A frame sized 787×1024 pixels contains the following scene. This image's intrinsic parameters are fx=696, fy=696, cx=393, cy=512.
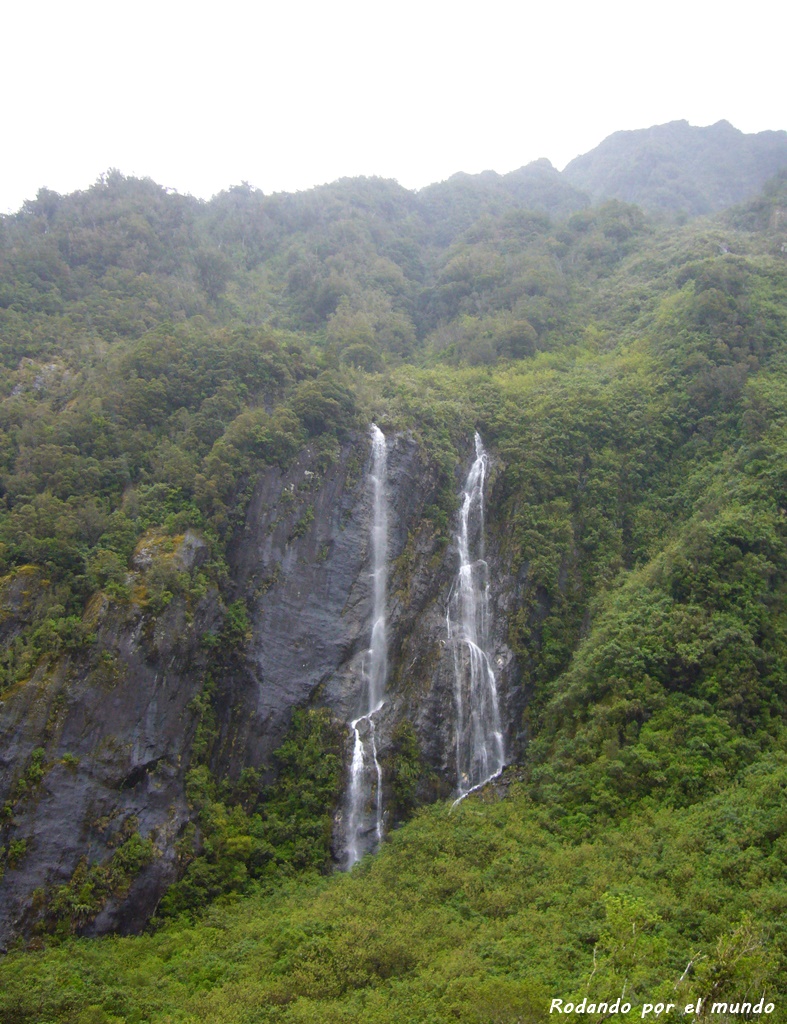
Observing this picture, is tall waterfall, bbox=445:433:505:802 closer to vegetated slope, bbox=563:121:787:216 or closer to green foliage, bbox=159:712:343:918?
green foliage, bbox=159:712:343:918

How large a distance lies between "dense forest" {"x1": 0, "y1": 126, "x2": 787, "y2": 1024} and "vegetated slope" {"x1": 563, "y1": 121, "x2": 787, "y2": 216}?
113 feet

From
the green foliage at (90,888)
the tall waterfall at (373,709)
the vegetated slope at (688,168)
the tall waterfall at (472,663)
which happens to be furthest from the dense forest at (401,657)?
the vegetated slope at (688,168)

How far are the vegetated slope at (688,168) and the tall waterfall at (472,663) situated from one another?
1855 inches

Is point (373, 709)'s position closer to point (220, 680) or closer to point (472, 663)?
point (472, 663)

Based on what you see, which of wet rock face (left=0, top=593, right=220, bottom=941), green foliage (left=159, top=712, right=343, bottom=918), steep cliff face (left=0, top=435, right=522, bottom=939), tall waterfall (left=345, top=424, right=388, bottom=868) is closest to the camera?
wet rock face (left=0, top=593, right=220, bottom=941)

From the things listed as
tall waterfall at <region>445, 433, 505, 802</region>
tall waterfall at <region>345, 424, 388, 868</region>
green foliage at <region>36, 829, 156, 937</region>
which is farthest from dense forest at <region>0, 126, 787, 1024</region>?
tall waterfall at <region>445, 433, 505, 802</region>

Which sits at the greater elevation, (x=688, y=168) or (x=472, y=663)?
(x=688, y=168)

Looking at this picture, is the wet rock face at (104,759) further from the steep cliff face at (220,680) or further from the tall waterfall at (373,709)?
the tall waterfall at (373,709)

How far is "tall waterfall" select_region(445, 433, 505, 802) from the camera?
19.5 m

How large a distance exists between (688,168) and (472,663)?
217 feet

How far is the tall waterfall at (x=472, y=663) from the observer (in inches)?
766

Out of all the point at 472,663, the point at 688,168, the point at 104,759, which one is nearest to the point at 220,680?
the point at 104,759

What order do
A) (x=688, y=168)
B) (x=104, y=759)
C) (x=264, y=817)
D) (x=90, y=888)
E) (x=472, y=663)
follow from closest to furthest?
(x=90, y=888)
(x=104, y=759)
(x=264, y=817)
(x=472, y=663)
(x=688, y=168)

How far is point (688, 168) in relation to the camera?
6800 centimetres
